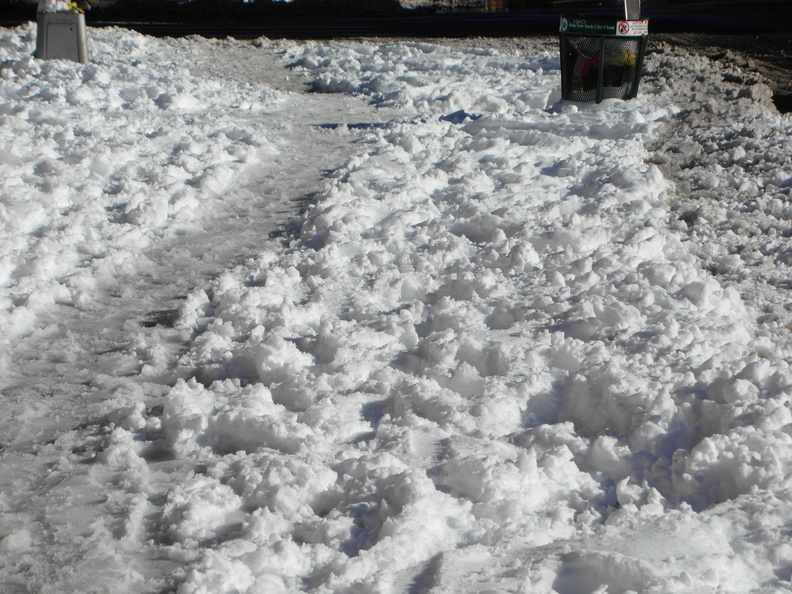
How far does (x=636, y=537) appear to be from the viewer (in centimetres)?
276

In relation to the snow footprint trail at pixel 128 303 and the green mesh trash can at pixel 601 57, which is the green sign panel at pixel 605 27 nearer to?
the green mesh trash can at pixel 601 57

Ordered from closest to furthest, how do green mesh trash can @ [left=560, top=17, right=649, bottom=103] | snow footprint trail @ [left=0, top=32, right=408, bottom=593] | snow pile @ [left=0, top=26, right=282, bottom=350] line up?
snow footprint trail @ [left=0, top=32, right=408, bottom=593] < snow pile @ [left=0, top=26, right=282, bottom=350] < green mesh trash can @ [left=560, top=17, right=649, bottom=103]

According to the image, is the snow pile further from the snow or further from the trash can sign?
the trash can sign

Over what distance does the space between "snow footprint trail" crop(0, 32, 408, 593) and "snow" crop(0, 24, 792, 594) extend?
0.02 meters

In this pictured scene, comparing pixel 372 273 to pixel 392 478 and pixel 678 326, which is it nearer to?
pixel 678 326

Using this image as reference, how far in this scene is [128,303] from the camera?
4.88 meters

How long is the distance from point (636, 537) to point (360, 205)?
396cm

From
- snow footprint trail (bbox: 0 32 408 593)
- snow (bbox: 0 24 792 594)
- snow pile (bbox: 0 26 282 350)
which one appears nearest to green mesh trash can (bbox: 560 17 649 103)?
snow (bbox: 0 24 792 594)

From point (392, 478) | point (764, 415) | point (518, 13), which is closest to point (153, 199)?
point (392, 478)

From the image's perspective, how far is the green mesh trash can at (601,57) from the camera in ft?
29.8

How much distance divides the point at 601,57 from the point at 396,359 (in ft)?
19.9

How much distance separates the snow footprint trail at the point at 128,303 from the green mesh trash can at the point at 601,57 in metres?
2.07

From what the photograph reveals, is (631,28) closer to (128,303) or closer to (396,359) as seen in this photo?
(396,359)

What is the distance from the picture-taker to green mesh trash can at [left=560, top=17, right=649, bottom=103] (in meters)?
9.07
